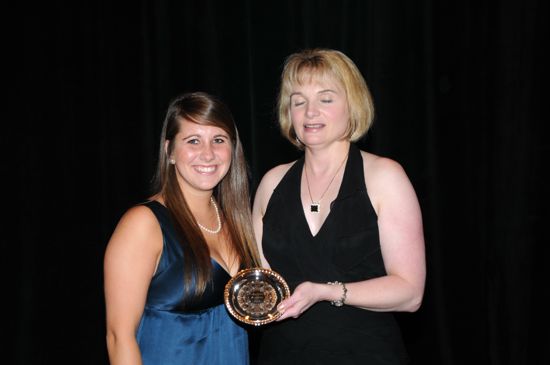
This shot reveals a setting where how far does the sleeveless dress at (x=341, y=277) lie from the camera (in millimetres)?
2295

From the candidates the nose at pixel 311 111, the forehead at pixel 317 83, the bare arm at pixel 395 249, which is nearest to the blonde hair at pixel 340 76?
the forehead at pixel 317 83

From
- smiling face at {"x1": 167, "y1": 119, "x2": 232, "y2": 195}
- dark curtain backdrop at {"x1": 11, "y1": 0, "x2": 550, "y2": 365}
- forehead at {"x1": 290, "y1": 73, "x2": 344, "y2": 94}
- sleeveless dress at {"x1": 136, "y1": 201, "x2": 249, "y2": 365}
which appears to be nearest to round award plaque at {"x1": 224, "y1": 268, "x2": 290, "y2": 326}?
sleeveless dress at {"x1": 136, "y1": 201, "x2": 249, "y2": 365}

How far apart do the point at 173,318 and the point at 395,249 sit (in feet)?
2.87

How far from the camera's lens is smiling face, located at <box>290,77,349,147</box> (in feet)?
7.76

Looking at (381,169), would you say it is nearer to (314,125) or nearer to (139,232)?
(314,125)

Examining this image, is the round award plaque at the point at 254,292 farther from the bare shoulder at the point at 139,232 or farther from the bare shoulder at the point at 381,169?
the bare shoulder at the point at 381,169

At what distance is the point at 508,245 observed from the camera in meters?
3.72

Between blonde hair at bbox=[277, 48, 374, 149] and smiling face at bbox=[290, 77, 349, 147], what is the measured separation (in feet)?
0.07

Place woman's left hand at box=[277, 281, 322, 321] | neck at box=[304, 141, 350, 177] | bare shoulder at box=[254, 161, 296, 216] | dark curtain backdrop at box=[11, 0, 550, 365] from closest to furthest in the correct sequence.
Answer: woman's left hand at box=[277, 281, 322, 321] < neck at box=[304, 141, 350, 177] < bare shoulder at box=[254, 161, 296, 216] < dark curtain backdrop at box=[11, 0, 550, 365]

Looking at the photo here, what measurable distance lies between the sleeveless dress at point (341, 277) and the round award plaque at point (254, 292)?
157mm

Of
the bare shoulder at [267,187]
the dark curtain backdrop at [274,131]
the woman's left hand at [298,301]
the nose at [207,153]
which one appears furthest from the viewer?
the dark curtain backdrop at [274,131]

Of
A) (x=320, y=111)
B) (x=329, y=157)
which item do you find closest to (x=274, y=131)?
(x=329, y=157)

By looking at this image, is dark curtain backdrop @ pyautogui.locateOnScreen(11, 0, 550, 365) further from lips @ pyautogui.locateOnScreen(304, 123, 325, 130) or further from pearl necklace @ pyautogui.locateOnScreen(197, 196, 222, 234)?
lips @ pyautogui.locateOnScreen(304, 123, 325, 130)

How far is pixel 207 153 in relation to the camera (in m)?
2.33
